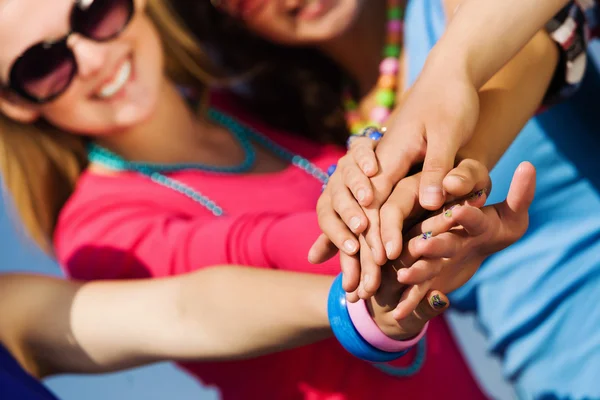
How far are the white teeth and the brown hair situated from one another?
0.28 metres

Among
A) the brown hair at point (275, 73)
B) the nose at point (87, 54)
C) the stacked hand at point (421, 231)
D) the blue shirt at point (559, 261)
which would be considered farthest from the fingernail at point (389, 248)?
the brown hair at point (275, 73)

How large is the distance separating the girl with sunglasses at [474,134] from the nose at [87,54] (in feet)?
0.70

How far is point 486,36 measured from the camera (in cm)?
53

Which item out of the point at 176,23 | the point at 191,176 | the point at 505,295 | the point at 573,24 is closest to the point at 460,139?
the point at 573,24

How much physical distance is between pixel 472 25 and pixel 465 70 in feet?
0.14

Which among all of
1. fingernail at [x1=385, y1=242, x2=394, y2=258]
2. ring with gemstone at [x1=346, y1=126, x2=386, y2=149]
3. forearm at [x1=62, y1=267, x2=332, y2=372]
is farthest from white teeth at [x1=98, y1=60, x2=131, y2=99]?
fingernail at [x1=385, y1=242, x2=394, y2=258]

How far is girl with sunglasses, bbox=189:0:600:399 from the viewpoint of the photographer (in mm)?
503

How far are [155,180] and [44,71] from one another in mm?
183

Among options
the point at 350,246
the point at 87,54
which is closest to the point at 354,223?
the point at 350,246

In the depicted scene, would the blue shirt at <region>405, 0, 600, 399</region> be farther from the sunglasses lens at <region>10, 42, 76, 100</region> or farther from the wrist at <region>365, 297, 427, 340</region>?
the sunglasses lens at <region>10, 42, 76, 100</region>

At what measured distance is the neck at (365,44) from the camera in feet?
3.17

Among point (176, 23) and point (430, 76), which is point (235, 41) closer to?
point (176, 23)

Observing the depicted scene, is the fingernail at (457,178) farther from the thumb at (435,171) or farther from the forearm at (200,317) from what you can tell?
the forearm at (200,317)

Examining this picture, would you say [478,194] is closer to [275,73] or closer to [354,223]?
[354,223]
